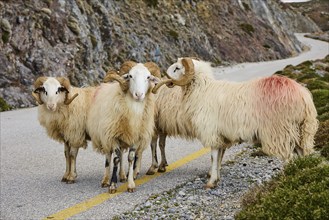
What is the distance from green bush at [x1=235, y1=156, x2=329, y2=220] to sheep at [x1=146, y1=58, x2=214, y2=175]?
3.05m

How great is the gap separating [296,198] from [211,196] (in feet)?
7.71

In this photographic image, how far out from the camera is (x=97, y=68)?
25688 millimetres

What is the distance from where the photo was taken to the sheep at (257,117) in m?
7.79

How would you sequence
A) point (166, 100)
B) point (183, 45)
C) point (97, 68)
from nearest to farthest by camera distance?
point (166, 100)
point (97, 68)
point (183, 45)

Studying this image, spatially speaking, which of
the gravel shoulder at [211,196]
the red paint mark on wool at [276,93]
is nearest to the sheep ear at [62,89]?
the gravel shoulder at [211,196]

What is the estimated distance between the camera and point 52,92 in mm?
9156

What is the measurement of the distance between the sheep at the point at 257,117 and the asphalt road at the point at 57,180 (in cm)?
105

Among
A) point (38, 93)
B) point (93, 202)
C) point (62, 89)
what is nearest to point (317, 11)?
point (62, 89)

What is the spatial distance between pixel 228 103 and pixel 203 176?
1.47 m

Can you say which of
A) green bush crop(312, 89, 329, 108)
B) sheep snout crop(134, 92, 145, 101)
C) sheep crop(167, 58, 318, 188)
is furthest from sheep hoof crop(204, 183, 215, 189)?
green bush crop(312, 89, 329, 108)

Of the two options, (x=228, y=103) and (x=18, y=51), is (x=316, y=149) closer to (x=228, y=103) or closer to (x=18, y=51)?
(x=228, y=103)

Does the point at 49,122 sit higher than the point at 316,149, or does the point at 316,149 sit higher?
the point at 49,122

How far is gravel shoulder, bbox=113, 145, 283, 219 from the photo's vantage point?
665 centimetres

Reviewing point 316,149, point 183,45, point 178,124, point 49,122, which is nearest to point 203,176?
point 178,124
